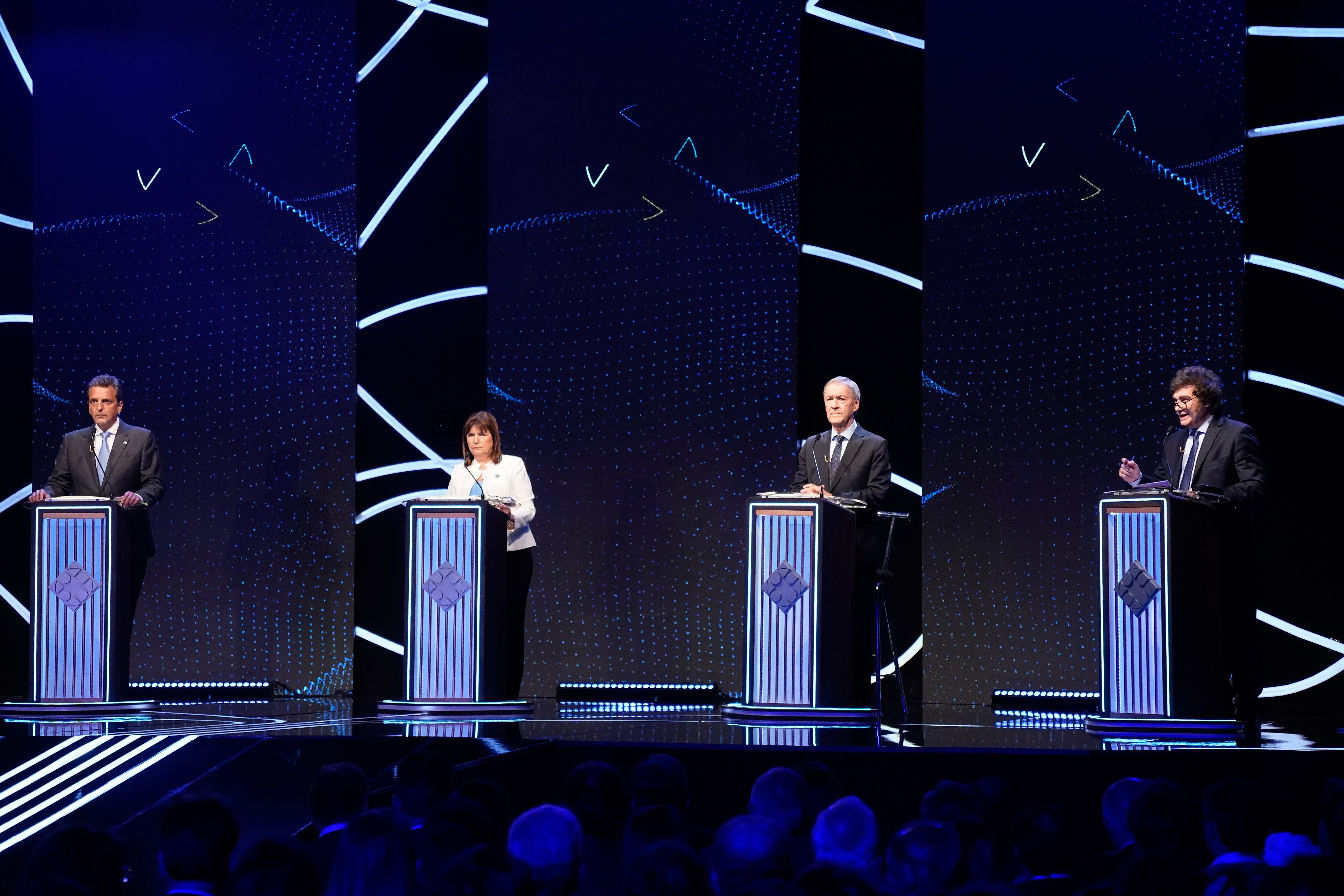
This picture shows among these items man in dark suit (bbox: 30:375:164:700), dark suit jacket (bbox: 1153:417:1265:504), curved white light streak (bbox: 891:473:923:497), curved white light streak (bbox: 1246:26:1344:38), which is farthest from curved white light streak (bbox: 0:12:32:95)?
curved white light streak (bbox: 1246:26:1344:38)

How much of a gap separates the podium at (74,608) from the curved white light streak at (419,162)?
233 cm

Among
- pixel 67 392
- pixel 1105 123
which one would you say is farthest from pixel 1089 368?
pixel 67 392

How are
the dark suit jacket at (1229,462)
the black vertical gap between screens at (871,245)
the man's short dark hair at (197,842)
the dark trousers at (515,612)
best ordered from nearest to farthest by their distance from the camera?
the man's short dark hair at (197,842) → the dark suit jacket at (1229,462) → the dark trousers at (515,612) → the black vertical gap between screens at (871,245)

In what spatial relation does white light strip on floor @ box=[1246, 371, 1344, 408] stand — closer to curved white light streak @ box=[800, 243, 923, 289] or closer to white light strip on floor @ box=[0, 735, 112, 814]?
curved white light streak @ box=[800, 243, 923, 289]

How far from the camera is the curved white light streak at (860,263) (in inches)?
262

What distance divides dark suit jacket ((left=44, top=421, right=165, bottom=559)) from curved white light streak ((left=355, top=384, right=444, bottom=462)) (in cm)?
133

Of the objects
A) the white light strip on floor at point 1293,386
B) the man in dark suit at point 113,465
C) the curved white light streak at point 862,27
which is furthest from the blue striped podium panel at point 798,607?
the curved white light streak at point 862,27

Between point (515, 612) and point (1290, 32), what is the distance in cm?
435

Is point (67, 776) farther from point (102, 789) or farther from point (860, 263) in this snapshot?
point (860, 263)

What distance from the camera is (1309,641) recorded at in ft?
19.9

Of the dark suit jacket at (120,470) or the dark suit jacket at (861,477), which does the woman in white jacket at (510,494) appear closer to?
the dark suit jacket at (861,477)

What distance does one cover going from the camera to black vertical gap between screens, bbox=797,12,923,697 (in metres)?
6.63

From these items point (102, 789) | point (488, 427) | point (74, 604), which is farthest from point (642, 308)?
point (102, 789)

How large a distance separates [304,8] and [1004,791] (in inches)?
221
